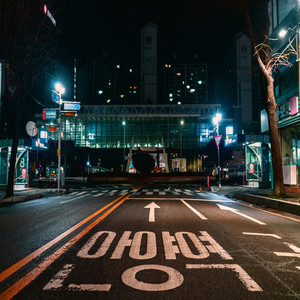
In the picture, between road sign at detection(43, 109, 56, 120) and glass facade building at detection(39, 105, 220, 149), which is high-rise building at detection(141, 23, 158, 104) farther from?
road sign at detection(43, 109, 56, 120)

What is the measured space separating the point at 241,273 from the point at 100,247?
8.66 feet

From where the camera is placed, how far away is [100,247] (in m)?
5.07

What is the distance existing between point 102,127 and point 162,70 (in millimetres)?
87026

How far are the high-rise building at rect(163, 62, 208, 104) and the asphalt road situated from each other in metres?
139

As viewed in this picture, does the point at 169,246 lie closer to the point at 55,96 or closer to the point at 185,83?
the point at 55,96

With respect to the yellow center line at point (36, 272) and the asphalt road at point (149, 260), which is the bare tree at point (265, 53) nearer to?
the asphalt road at point (149, 260)

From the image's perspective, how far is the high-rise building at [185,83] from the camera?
142875 millimetres

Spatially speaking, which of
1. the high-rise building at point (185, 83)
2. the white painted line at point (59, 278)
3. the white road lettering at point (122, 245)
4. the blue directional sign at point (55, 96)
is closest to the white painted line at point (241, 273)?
the white road lettering at point (122, 245)

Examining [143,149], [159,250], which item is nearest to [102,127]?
[143,149]

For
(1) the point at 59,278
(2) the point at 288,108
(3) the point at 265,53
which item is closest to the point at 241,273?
(1) the point at 59,278

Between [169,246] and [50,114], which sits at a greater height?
[50,114]

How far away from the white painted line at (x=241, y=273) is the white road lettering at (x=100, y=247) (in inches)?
64.8

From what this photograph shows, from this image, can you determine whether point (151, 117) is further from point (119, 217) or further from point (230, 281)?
point (230, 281)

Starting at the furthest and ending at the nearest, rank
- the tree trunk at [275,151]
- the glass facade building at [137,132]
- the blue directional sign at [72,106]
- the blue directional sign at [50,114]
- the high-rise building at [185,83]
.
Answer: the high-rise building at [185,83], the glass facade building at [137,132], the blue directional sign at [50,114], the blue directional sign at [72,106], the tree trunk at [275,151]
